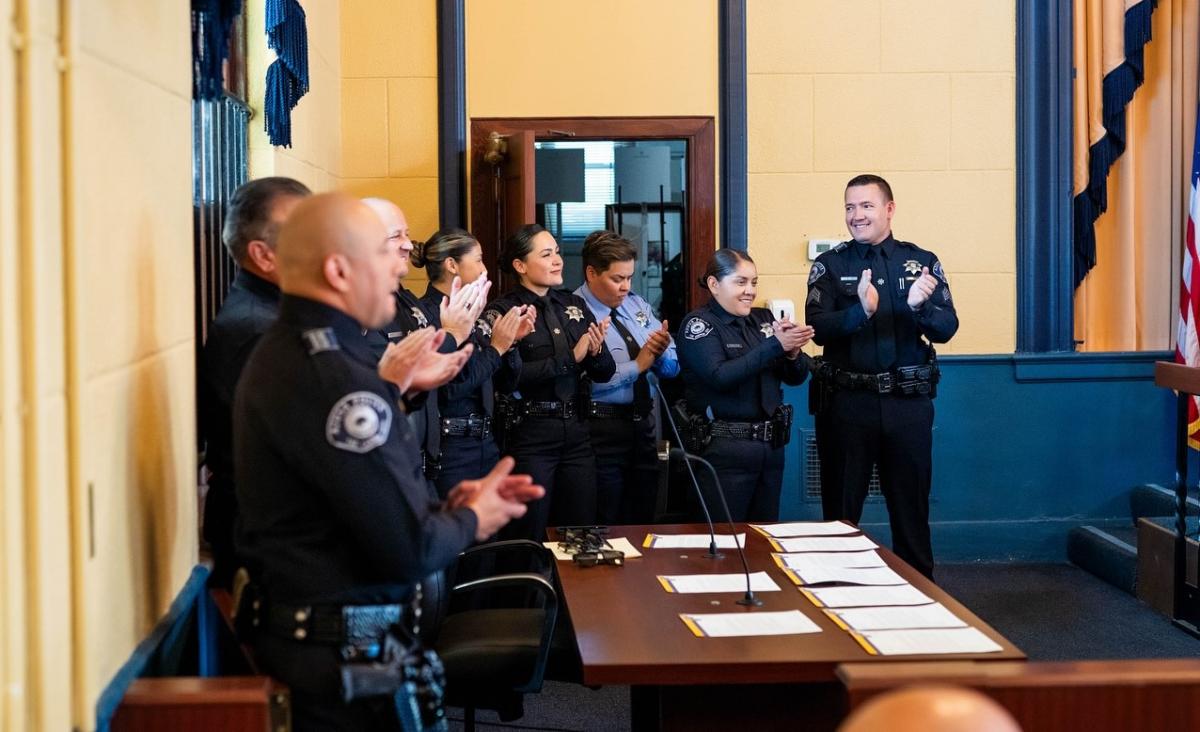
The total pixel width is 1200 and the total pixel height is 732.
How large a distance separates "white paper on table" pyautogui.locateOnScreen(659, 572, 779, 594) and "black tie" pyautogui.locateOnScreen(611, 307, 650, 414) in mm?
1721

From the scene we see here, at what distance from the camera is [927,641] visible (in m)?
2.39

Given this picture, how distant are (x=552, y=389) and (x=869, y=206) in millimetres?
1275

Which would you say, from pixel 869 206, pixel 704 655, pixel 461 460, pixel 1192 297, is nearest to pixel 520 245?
pixel 461 460

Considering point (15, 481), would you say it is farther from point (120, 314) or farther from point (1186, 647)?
point (1186, 647)

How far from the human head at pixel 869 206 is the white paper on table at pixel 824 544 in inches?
61.3

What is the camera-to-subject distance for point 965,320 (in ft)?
18.6

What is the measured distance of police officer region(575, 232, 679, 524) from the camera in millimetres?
4566

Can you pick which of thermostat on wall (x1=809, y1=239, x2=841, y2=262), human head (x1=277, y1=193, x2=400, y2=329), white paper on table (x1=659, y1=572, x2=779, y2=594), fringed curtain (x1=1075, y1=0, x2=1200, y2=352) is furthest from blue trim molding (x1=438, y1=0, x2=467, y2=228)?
human head (x1=277, y1=193, x2=400, y2=329)

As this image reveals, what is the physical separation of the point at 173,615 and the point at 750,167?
381 centimetres

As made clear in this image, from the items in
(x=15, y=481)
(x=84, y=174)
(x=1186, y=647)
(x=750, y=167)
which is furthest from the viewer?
(x=750, y=167)

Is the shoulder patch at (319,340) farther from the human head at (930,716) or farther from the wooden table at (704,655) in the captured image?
the human head at (930,716)

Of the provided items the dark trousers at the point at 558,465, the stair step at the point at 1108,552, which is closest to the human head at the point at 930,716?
the dark trousers at the point at 558,465

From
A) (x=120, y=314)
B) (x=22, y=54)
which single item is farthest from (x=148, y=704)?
(x=22, y=54)

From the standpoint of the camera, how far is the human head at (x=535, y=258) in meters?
4.48
